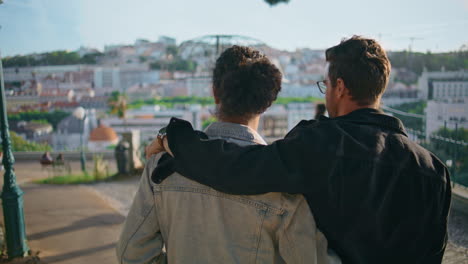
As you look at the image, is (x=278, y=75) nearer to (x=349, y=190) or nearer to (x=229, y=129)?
(x=229, y=129)

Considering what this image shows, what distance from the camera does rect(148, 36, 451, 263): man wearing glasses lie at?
1144mm

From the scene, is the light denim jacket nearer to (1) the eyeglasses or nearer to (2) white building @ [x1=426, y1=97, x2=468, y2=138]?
(1) the eyeglasses

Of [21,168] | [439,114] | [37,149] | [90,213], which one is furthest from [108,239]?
[37,149]

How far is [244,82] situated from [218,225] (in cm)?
50

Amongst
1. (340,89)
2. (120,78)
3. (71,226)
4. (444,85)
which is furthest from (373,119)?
(120,78)

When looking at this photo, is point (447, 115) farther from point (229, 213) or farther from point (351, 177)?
point (229, 213)

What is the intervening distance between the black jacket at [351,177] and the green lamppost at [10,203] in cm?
291

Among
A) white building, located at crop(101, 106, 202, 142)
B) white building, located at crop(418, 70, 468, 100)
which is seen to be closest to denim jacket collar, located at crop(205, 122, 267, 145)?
white building, located at crop(101, 106, 202, 142)

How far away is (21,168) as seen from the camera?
36.4 ft

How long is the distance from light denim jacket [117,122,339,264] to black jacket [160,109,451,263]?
0.07 m

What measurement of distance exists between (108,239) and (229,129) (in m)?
3.72

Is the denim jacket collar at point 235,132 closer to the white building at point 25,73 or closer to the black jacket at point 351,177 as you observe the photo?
the black jacket at point 351,177

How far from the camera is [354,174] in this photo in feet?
3.78

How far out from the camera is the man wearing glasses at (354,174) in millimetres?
1144
